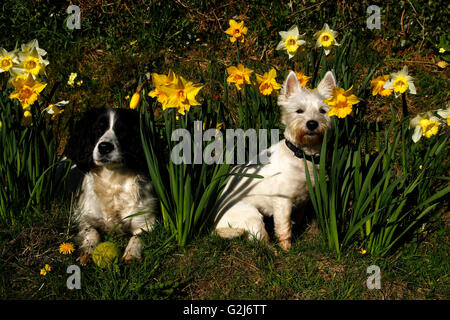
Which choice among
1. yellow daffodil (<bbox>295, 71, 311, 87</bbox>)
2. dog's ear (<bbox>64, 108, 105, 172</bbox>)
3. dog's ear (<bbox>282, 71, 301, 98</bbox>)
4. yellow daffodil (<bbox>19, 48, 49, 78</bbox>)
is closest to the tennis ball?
dog's ear (<bbox>64, 108, 105, 172</bbox>)

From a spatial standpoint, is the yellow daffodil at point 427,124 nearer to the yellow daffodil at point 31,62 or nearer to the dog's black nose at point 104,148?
the dog's black nose at point 104,148

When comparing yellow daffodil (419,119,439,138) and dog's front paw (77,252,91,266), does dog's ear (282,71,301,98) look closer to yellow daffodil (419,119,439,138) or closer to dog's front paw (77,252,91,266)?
yellow daffodil (419,119,439,138)

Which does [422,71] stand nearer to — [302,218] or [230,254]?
[302,218]

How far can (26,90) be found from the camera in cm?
278

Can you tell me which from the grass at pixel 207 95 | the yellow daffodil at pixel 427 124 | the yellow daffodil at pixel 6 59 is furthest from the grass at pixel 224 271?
the yellow daffodil at pixel 6 59

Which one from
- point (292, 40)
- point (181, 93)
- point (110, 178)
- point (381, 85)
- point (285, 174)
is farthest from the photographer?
point (285, 174)

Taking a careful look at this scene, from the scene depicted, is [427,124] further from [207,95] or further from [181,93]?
[207,95]

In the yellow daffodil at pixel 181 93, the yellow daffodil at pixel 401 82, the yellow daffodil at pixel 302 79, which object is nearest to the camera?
the yellow daffodil at pixel 181 93

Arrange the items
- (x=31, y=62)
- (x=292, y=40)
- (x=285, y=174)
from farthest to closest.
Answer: (x=285, y=174), (x=292, y=40), (x=31, y=62)

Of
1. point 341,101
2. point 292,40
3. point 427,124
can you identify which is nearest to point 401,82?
point 427,124

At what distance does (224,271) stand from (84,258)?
38.7 inches

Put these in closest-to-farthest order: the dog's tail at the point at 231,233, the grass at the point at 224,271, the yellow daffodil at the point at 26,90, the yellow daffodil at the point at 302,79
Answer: the grass at the point at 224,271 → the yellow daffodil at the point at 26,90 → the dog's tail at the point at 231,233 → the yellow daffodil at the point at 302,79

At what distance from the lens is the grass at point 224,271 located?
2.65 meters

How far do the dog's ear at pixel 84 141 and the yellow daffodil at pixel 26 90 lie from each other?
1.39 ft
